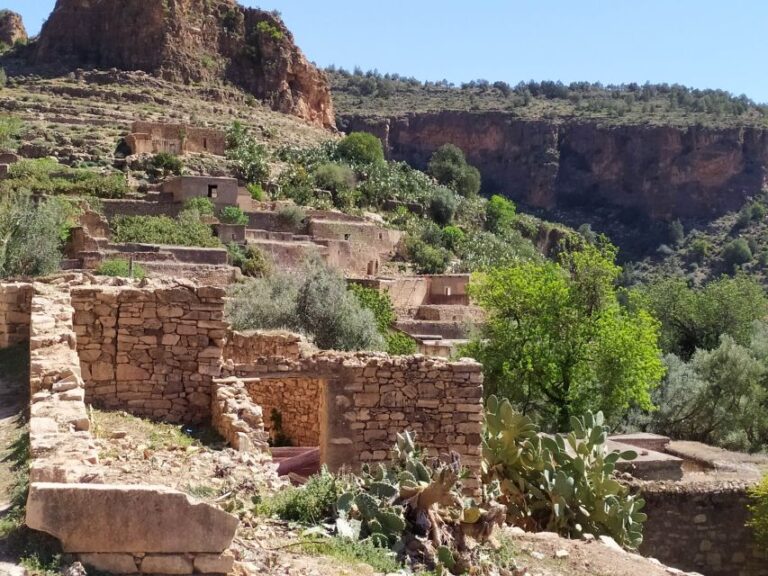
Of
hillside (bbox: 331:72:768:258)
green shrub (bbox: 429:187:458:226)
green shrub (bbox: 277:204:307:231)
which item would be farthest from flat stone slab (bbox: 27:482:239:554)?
hillside (bbox: 331:72:768:258)

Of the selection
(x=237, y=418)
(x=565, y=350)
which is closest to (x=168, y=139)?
(x=565, y=350)

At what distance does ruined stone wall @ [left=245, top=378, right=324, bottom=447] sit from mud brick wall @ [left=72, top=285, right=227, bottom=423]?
171cm

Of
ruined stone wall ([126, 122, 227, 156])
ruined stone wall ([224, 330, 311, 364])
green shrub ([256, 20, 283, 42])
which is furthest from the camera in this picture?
green shrub ([256, 20, 283, 42])

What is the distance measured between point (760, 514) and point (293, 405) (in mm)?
6285

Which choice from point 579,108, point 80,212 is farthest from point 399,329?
point 579,108

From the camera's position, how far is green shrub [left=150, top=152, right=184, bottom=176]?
53844 mm

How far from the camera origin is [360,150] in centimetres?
7356

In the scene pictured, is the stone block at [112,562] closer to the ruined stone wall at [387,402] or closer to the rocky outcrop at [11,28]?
the ruined stone wall at [387,402]

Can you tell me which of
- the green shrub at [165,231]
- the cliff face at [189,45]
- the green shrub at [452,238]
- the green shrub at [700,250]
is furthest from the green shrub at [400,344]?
the green shrub at [700,250]

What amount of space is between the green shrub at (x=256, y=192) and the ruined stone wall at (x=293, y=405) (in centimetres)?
4224

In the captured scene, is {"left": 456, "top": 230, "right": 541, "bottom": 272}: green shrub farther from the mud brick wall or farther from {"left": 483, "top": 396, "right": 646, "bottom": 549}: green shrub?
the mud brick wall

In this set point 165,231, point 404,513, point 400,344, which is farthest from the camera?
point 165,231

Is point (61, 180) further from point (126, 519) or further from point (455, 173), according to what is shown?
point (455, 173)

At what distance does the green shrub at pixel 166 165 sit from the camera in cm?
5384
